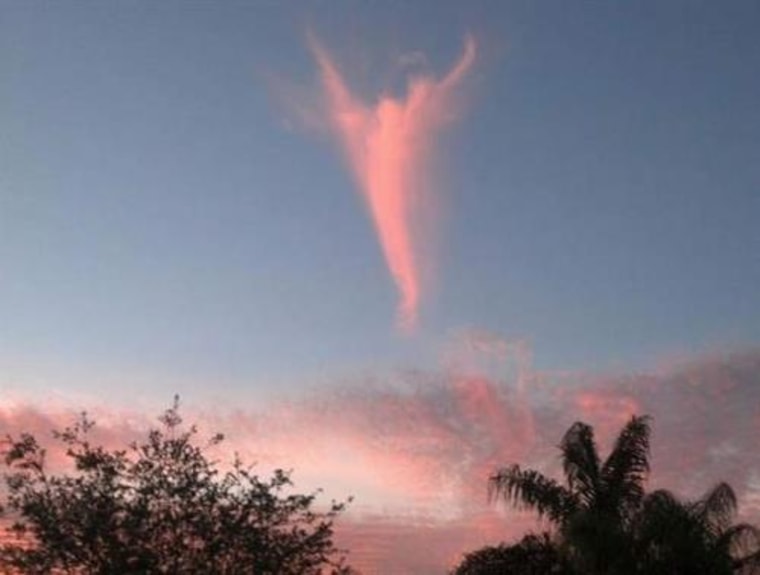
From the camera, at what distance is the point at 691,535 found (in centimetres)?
3319

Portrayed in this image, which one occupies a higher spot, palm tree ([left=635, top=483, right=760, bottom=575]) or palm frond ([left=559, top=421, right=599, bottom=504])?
palm frond ([left=559, top=421, right=599, bottom=504])

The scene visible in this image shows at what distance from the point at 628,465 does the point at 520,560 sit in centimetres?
574

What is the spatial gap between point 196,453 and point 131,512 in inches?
115

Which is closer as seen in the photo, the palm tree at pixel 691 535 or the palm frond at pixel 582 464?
the palm tree at pixel 691 535

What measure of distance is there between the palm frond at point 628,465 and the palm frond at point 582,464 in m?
0.48

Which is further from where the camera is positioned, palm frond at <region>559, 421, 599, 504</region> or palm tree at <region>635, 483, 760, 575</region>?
palm frond at <region>559, 421, 599, 504</region>

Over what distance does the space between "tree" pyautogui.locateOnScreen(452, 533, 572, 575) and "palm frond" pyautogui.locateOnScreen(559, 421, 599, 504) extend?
243cm

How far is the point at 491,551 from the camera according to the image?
37.3 meters

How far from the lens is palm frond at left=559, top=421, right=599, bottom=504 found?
117 ft

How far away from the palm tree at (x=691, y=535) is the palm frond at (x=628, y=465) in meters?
0.92

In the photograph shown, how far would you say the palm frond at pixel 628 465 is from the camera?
35406 mm

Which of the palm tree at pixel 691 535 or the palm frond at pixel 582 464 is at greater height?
the palm frond at pixel 582 464

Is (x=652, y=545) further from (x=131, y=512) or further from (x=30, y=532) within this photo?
(x=30, y=532)

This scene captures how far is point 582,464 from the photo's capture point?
3594 cm
